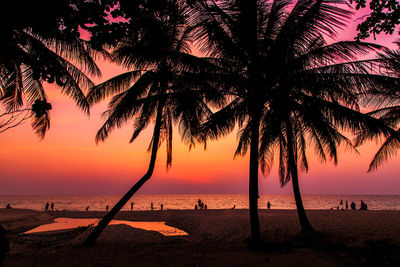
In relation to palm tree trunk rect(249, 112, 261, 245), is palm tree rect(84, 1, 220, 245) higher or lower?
higher

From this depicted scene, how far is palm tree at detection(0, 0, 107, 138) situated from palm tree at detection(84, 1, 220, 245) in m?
1.41

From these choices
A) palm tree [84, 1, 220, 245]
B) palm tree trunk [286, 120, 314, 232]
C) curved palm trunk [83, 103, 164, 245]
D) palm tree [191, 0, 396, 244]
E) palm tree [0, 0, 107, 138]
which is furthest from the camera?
Answer: palm tree trunk [286, 120, 314, 232]

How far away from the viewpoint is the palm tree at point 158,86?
8695mm

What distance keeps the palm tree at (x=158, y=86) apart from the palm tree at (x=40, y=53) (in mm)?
1408

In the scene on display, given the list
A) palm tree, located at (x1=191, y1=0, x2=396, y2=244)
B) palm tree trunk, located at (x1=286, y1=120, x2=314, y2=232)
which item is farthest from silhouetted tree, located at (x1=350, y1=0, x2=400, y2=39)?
palm tree trunk, located at (x1=286, y1=120, x2=314, y2=232)

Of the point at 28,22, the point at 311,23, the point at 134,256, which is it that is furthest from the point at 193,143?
the point at 28,22

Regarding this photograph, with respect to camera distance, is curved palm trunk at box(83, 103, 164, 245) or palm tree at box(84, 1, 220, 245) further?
curved palm trunk at box(83, 103, 164, 245)

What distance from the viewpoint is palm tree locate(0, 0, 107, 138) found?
361cm

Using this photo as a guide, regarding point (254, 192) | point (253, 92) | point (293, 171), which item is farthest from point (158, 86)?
point (293, 171)

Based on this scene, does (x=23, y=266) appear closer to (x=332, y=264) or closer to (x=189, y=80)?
(x=189, y=80)

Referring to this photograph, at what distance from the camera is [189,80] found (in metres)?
8.63

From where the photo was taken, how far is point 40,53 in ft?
19.0

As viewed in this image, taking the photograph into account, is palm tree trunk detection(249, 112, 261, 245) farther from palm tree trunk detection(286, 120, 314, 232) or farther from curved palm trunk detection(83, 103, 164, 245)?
curved palm trunk detection(83, 103, 164, 245)

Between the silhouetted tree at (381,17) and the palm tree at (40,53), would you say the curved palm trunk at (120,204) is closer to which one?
the palm tree at (40,53)
